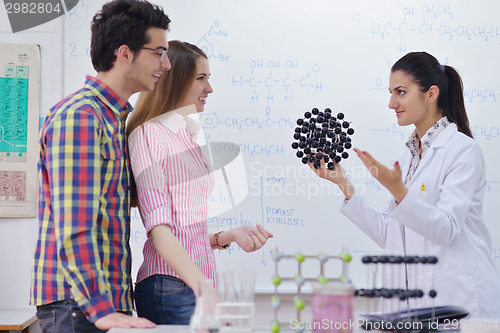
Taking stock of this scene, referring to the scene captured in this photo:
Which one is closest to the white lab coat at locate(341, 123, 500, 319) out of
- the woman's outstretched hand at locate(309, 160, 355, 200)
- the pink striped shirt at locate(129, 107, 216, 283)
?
the woman's outstretched hand at locate(309, 160, 355, 200)

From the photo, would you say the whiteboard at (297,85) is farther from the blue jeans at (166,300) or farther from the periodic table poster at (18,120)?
the blue jeans at (166,300)

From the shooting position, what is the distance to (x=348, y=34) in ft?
7.72

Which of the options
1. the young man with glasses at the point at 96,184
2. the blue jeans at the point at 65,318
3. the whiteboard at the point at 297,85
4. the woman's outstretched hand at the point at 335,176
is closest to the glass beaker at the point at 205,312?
the young man with glasses at the point at 96,184

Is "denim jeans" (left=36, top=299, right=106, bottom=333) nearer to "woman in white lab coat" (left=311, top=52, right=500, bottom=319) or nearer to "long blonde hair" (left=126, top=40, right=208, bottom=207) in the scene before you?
"long blonde hair" (left=126, top=40, right=208, bottom=207)

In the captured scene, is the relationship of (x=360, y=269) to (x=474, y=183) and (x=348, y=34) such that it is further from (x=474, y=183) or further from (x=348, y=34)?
(x=348, y=34)

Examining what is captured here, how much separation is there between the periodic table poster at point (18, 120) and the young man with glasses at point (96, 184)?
1.39 m

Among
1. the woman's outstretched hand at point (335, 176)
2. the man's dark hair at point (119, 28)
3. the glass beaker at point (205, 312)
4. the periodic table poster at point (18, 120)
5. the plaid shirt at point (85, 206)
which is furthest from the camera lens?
the periodic table poster at point (18, 120)

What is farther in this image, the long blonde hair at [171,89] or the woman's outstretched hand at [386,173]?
the long blonde hair at [171,89]

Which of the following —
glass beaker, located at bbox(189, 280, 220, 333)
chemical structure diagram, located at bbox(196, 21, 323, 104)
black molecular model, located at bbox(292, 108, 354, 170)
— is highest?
chemical structure diagram, located at bbox(196, 21, 323, 104)

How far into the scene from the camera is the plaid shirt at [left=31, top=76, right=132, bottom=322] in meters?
0.98

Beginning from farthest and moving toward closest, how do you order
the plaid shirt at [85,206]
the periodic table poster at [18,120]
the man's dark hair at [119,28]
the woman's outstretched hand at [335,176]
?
1. the periodic table poster at [18,120]
2. the woman's outstretched hand at [335,176]
3. the man's dark hair at [119,28]
4. the plaid shirt at [85,206]

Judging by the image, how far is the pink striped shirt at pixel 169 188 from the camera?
45.6 inches

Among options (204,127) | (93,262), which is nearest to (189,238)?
(93,262)

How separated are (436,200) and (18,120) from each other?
219cm
